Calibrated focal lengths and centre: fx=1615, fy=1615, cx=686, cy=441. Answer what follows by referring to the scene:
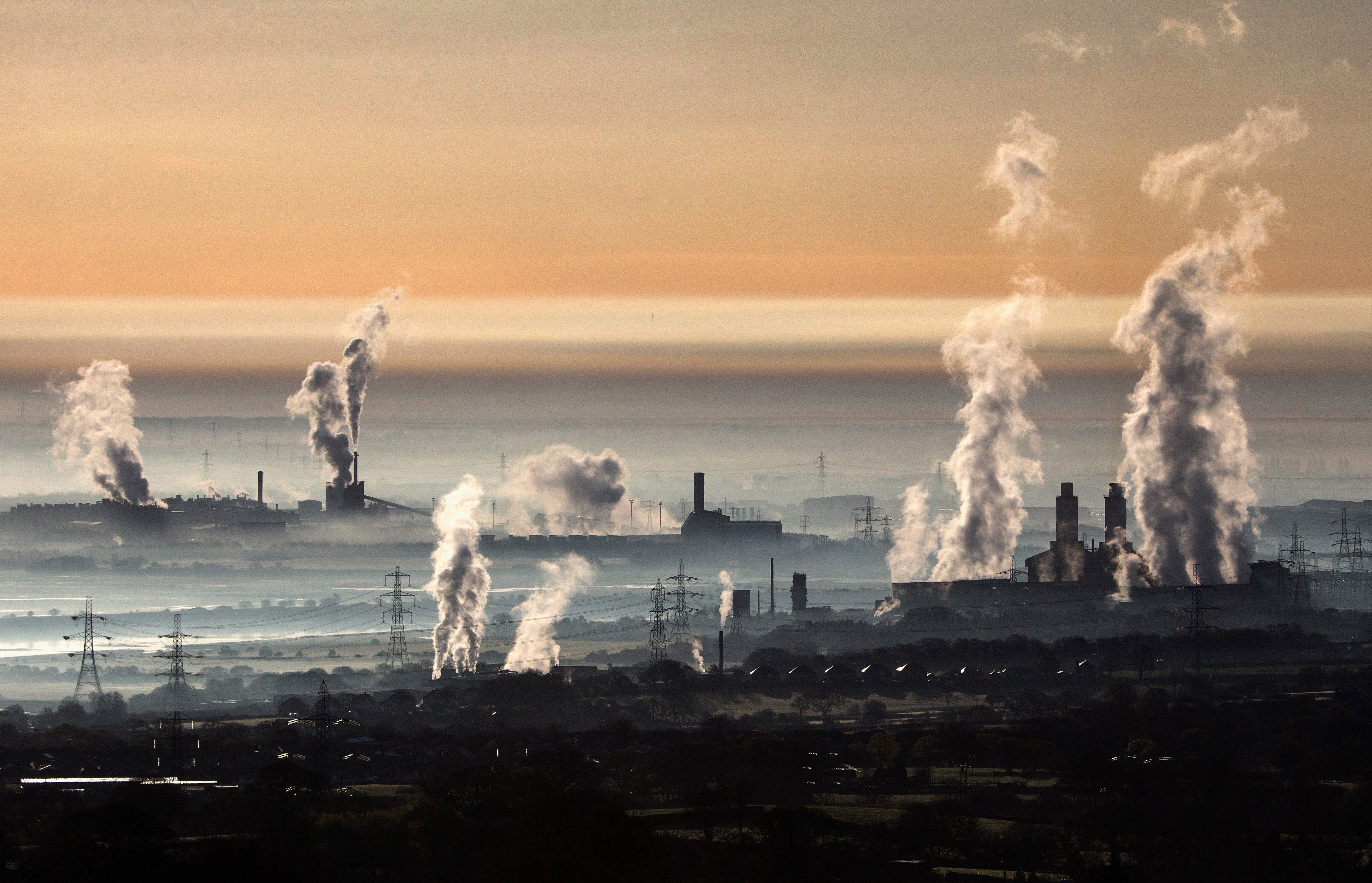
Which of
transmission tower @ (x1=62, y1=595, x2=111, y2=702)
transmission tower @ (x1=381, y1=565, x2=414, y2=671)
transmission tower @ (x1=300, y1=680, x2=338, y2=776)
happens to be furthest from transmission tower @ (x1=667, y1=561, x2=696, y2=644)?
transmission tower @ (x1=300, y1=680, x2=338, y2=776)

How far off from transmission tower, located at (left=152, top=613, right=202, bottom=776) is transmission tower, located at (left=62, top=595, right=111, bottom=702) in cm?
399

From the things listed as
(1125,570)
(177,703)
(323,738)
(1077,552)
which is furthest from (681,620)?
(323,738)

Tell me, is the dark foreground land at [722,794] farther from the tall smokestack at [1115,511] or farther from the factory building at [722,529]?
the factory building at [722,529]

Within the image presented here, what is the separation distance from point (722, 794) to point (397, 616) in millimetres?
95404

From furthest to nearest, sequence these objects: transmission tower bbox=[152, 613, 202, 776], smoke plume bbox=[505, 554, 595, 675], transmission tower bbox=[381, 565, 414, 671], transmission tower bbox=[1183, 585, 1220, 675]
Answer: transmission tower bbox=[381, 565, 414, 671], smoke plume bbox=[505, 554, 595, 675], transmission tower bbox=[1183, 585, 1220, 675], transmission tower bbox=[152, 613, 202, 776]

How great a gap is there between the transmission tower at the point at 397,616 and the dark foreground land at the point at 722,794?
79.0ft

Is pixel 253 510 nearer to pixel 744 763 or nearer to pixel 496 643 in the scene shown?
pixel 496 643

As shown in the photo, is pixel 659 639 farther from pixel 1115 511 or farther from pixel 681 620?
pixel 1115 511

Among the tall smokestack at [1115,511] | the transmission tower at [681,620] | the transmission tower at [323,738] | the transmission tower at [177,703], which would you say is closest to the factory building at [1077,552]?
the tall smokestack at [1115,511]

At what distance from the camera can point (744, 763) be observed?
184 ft

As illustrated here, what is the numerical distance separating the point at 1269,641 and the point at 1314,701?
1981cm

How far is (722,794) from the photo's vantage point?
47.8 m

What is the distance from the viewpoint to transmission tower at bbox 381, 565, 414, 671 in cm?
10431

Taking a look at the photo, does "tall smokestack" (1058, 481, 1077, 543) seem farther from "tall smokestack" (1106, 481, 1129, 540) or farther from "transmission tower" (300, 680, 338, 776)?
"transmission tower" (300, 680, 338, 776)
